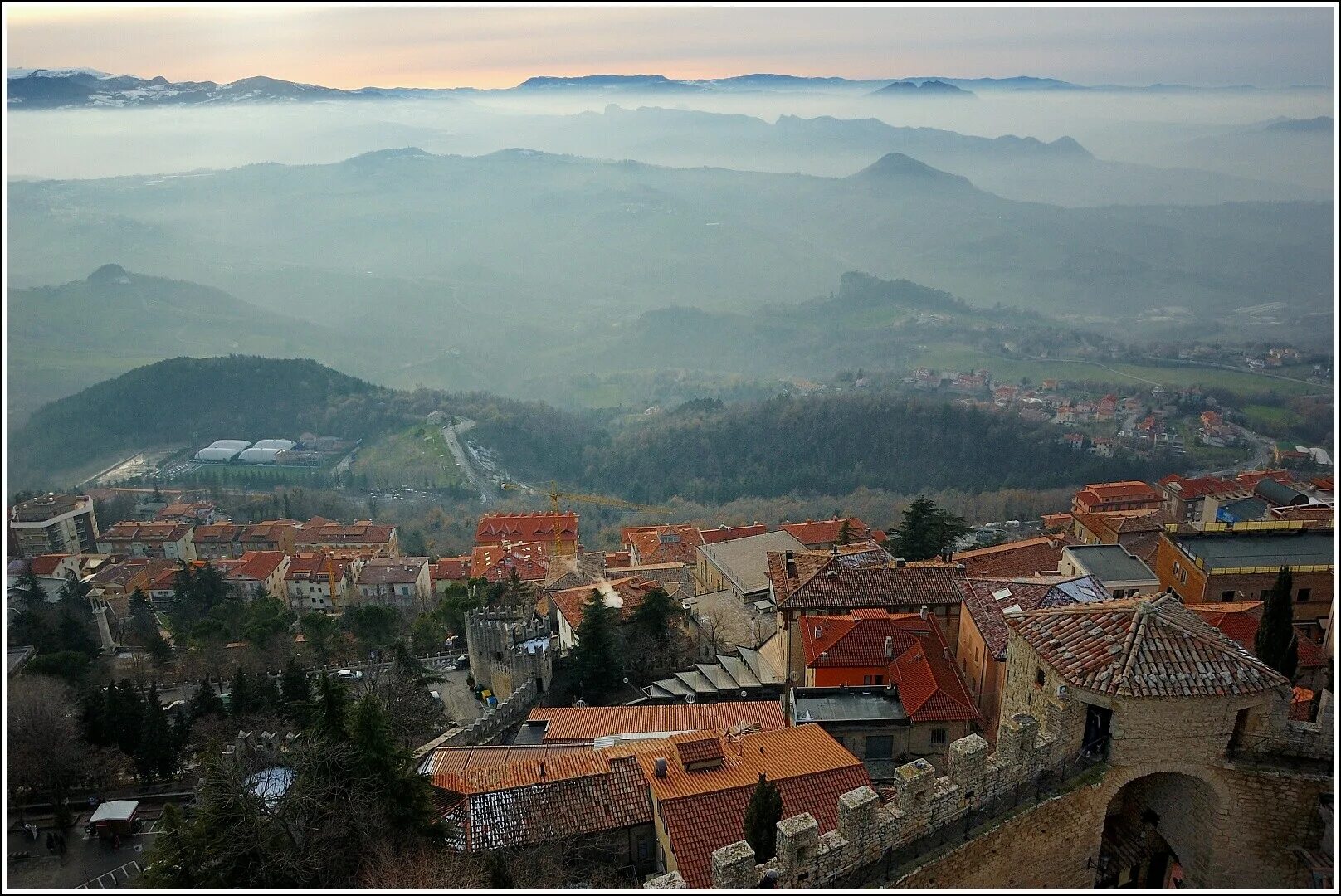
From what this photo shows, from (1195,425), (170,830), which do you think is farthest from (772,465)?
(170,830)

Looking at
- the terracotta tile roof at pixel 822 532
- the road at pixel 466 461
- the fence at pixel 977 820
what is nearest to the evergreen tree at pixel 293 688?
the fence at pixel 977 820

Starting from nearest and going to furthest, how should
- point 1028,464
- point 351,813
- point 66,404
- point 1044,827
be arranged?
point 1044,827 → point 351,813 → point 1028,464 → point 66,404

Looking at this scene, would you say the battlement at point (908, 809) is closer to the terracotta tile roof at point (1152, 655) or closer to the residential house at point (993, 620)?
the terracotta tile roof at point (1152, 655)

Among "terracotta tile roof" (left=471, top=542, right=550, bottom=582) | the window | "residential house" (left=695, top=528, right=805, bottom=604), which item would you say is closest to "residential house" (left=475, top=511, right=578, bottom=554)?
"terracotta tile roof" (left=471, top=542, right=550, bottom=582)

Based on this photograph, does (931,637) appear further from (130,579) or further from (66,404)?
(66,404)

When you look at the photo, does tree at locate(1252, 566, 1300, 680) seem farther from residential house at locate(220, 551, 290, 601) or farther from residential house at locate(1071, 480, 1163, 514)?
residential house at locate(220, 551, 290, 601)

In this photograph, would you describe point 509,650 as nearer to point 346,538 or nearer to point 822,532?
point 822,532
